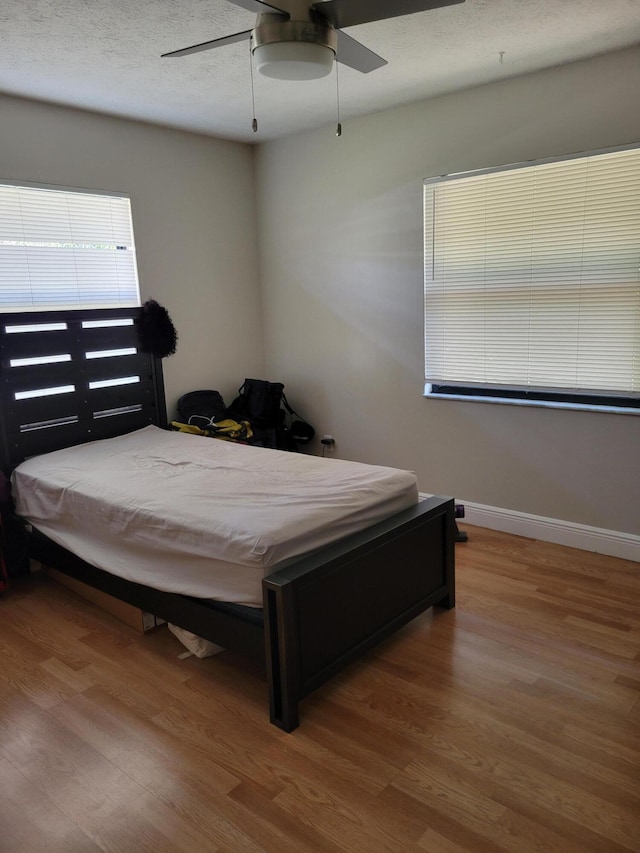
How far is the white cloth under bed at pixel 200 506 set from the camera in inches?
90.5

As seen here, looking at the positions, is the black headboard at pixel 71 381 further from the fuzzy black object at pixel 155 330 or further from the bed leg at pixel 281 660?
the bed leg at pixel 281 660

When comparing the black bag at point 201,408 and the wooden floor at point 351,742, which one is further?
the black bag at point 201,408

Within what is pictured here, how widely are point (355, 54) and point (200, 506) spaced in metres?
1.82

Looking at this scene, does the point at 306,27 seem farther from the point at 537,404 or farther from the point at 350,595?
the point at 537,404

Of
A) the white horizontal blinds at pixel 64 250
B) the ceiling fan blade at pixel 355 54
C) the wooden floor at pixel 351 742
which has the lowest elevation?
the wooden floor at pixel 351 742

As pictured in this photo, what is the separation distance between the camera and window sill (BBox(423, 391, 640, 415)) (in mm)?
3332

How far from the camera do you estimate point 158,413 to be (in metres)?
4.27

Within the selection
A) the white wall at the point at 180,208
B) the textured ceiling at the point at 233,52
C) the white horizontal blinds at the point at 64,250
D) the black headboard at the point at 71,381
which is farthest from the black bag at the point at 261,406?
the textured ceiling at the point at 233,52

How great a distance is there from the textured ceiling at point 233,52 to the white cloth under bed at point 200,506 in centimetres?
178

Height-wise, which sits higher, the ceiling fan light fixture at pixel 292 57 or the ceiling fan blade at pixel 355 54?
the ceiling fan blade at pixel 355 54

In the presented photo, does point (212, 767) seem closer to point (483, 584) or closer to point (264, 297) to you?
point (483, 584)

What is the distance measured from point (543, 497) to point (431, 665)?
1.56 metres

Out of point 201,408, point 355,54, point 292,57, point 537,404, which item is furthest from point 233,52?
point 537,404

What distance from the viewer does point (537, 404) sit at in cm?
361
